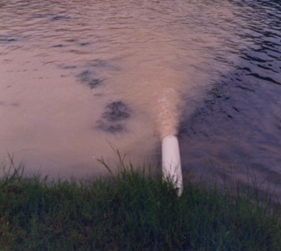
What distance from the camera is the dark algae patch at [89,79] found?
5.35 metres

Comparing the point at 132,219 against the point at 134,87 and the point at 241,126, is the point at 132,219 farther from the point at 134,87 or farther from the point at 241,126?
the point at 134,87

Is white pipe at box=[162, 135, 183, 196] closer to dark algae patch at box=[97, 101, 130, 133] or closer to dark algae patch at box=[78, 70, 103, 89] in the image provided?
dark algae patch at box=[97, 101, 130, 133]

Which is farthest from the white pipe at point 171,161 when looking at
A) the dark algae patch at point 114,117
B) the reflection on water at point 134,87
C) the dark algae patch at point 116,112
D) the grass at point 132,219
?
the dark algae patch at point 116,112

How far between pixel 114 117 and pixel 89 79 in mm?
1264

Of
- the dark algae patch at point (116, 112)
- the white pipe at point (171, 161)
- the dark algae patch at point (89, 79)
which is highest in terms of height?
the white pipe at point (171, 161)

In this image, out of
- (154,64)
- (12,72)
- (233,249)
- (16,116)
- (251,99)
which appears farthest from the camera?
(154,64)

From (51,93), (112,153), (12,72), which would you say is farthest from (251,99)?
(12,72)

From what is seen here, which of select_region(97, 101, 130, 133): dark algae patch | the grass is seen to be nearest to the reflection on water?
select_region(97, 101, 130, 133): dark algae patch

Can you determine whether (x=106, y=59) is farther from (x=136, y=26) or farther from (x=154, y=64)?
(x=136, y=26)

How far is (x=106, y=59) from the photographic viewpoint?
6250mm

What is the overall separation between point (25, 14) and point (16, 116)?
5316mm

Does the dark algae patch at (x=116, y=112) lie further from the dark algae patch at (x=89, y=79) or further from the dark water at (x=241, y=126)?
the dark water at (x=241, y=126)

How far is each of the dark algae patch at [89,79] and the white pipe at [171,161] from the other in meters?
1.93

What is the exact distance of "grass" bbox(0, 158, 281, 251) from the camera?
234cm
